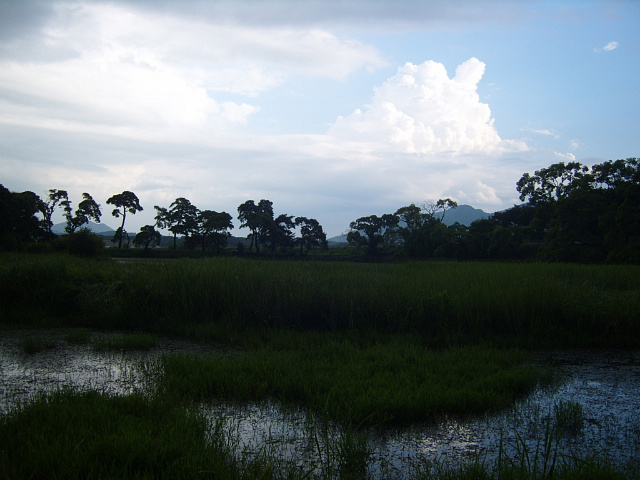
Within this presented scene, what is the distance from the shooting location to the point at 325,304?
6.71m

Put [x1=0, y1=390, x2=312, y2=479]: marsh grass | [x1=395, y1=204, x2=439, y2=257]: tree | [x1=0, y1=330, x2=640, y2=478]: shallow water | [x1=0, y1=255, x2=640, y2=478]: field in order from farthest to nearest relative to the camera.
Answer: [x1=395, y1=204, x2=439, y2=257]: tree
[x1=0, y1=330, x2=640, y2=478]: shallow water
[x1=0, y1=255, x2=640, y2=478]: field
[x1=0, y1=390, x2=312, y2=479]: marsh grass

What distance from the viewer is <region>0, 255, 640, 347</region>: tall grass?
6.29 meters

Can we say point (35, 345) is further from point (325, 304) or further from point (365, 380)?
point (365, 380)

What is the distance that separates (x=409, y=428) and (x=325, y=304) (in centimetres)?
368

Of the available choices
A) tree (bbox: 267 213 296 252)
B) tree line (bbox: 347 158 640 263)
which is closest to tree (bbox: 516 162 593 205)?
tree line (bbox: 347 158 640 263)

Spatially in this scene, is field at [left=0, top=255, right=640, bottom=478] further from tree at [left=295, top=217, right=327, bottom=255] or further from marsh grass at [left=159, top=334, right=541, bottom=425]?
tree at [left=295, top=217, right=327, bottom=255]

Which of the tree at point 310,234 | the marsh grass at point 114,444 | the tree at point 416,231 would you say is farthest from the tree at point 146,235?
the marsh grass at point 114,444

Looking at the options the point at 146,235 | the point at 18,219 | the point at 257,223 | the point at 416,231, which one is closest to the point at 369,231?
the point at 416,231

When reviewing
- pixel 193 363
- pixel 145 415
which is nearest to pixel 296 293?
pixel 193 363

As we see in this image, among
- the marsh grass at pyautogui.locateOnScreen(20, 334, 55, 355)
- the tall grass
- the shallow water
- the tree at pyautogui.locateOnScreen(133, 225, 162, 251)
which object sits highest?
the tree at pyautogui.locateOnScreen(133, 225, 162, 251)

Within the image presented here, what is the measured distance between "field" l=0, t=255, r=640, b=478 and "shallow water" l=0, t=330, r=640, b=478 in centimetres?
14

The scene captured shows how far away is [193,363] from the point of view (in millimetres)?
4219

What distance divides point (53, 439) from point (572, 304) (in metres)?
6.80

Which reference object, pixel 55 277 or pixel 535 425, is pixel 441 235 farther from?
pixel 535 425
